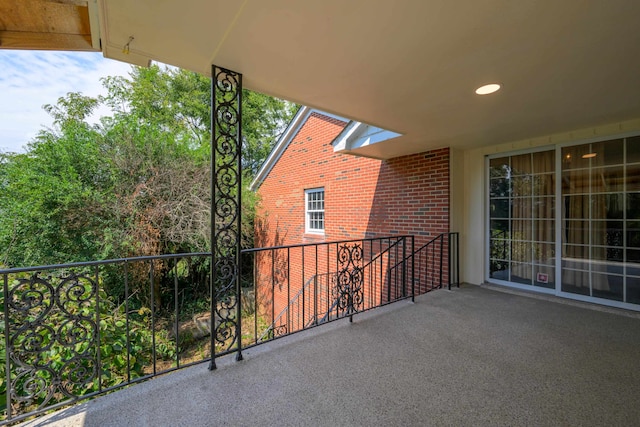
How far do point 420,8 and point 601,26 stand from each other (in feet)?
3.54

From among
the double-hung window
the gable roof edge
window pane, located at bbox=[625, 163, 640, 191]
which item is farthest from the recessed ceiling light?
the double-hung window

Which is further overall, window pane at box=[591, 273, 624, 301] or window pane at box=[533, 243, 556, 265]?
window pane at box=[533, 243, 556, 265]

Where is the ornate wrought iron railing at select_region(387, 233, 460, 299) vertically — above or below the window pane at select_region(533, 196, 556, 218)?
below

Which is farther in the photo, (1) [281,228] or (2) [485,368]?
(1) [281,228]

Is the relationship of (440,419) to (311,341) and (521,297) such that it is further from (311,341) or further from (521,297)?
(521,297)

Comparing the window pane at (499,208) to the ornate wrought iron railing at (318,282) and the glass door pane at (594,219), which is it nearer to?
the glass door pane at (594,219)

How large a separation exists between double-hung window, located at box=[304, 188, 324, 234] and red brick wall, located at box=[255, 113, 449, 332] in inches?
5.0

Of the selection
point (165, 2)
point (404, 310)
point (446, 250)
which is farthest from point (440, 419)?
point (446, 250)

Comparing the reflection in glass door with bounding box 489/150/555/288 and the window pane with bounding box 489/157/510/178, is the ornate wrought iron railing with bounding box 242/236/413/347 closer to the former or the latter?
the reflection in glass door with bounding box 489/150/555/288

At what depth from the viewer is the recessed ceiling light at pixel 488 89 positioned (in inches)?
86.8

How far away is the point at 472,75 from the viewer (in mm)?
2053

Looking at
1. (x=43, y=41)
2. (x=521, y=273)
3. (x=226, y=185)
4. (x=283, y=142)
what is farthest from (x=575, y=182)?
(x=283, y=142)

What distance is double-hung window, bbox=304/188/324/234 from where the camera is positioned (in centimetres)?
666

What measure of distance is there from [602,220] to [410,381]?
335cm
